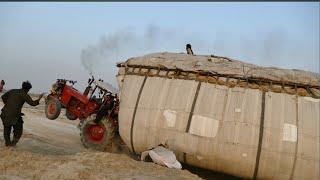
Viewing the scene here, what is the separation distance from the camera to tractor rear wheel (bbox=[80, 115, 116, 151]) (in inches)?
480

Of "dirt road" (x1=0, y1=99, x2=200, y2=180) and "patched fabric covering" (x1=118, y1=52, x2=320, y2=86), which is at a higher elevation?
"patched fabric covering" (x1=118, y1=52, x2=320, y2=86)

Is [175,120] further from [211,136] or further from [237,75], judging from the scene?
[237,75]

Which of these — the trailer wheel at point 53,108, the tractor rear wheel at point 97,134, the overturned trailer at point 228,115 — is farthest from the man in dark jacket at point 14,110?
the overturned trailer at point 228,115

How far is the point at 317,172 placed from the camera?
9.20m

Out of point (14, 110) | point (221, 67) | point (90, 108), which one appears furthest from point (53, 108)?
point (221, 67)

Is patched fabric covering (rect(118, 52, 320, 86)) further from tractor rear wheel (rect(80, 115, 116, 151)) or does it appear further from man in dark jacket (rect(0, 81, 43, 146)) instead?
man in dark jacket (rect(0, 81, 43, 146))

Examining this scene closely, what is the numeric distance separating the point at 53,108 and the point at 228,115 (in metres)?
5.88

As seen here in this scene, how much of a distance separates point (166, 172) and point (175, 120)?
170 centimetres

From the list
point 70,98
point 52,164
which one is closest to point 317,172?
point 52,164

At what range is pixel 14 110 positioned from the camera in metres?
10.6

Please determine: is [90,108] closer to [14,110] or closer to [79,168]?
[14,110]

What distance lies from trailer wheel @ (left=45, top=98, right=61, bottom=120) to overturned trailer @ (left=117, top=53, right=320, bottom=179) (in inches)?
107

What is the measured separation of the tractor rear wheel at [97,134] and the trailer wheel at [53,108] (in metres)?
0.94

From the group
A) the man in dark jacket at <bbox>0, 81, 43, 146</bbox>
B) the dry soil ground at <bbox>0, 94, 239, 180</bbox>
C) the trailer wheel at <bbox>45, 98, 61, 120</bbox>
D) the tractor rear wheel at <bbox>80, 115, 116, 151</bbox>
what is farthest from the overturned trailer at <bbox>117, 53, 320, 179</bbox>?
the trailer wheel at <bbox>45, 98, 61, 120</bbox>
